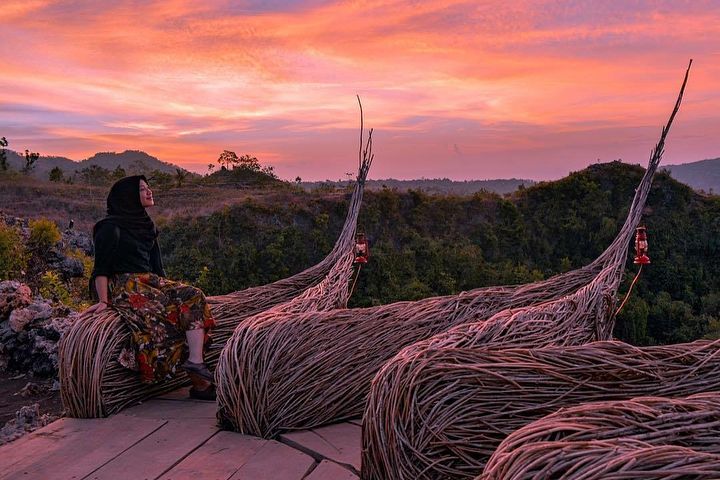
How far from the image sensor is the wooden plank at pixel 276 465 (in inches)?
85.6

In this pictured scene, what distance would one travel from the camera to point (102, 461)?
7.61ft

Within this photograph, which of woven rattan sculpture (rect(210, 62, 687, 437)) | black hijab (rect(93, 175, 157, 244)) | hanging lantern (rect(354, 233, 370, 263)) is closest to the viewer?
woven rattan sculpture (rect(210, 62, 687, 437))

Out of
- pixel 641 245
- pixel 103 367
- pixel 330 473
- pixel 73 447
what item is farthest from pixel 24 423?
pixel 641 245

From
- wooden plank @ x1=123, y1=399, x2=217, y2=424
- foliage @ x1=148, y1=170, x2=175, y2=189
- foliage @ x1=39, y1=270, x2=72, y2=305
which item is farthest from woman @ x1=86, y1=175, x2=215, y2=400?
foliage @ x1=148, y1=170, x2=175, y2=189

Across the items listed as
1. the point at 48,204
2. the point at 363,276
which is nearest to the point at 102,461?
the point at 363,276

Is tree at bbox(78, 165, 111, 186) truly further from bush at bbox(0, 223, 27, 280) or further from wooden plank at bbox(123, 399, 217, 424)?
wooden plank at bbox(123, 399, 217, 424)

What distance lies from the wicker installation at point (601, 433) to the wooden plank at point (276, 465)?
1.10m

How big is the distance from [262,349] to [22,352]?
2.26 m

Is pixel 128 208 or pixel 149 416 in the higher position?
pixel 128 208

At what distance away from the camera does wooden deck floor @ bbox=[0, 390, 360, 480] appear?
87.1 inches

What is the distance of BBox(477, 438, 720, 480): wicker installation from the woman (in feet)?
7.00

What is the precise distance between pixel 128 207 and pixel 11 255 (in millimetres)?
3312

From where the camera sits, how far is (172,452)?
7.84ft

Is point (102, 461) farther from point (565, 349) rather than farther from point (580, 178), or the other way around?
point (580, 178)
